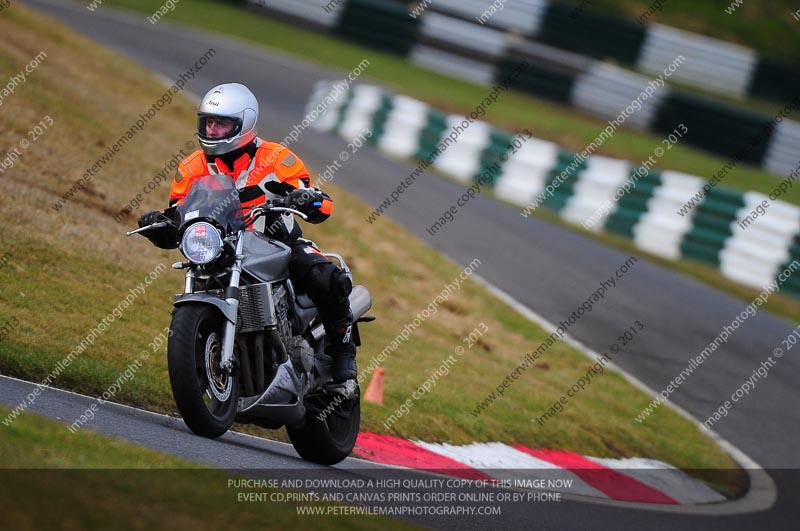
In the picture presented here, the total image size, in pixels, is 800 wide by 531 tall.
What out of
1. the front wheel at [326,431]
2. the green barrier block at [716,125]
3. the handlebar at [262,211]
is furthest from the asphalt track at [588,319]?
the green barrier block at [716,125]

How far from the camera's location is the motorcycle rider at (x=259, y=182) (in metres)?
6.81

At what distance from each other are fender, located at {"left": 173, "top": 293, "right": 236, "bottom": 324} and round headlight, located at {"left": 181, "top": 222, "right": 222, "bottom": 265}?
18cm

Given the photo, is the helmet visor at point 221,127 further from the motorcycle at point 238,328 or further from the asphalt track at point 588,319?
the asphalt track at point 588,319

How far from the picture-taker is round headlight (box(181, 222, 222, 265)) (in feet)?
20.3

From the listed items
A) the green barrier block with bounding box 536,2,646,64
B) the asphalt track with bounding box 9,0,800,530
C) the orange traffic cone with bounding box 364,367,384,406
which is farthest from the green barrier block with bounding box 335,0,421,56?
the orange traffic cone with bounding box 364,367,384,406

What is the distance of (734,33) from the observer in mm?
33906

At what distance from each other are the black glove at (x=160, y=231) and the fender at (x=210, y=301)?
0.61 metres

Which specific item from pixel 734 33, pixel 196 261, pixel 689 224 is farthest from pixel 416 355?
pixel 734 33

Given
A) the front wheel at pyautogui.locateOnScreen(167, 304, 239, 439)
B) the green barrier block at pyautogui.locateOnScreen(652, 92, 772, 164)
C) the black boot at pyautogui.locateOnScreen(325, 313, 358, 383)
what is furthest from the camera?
the green barrier block at pyautogui.locateOnScreen(652, 92, 772, 164)

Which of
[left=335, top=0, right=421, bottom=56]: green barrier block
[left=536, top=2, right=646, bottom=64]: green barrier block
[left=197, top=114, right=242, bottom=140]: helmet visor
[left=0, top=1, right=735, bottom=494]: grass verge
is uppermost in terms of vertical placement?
[left=197, top=114, right=242, bottom=140]: helmet visor

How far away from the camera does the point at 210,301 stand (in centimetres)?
616

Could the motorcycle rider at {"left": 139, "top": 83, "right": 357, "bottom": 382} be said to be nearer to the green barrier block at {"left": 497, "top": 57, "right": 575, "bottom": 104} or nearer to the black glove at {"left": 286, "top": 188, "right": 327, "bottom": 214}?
the black glove at {"left": 286, "top": 188, "right": 327, "bottom": 214}

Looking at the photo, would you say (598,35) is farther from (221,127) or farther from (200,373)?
(200,373)

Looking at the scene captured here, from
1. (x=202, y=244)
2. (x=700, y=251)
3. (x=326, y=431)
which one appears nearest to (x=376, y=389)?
(x=326, y=431)
